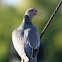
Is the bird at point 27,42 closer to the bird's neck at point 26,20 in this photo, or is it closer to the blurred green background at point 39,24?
the bird's neck at point 26,20

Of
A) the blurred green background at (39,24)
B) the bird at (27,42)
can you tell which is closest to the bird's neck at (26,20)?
the bird at (27,42)

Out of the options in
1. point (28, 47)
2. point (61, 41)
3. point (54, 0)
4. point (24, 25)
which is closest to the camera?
point (28, 47)

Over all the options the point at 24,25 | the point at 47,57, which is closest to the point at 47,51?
the point at 47,57

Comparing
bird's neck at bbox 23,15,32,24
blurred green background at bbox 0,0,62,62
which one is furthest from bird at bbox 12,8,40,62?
blurred green background at bbox 0,0,62,62

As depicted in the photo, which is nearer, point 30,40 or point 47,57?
point 30,40

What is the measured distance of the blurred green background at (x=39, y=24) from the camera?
35.9 ft

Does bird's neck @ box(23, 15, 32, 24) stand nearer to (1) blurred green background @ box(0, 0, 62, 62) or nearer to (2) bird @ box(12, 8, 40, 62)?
(2) bird @ box(12, 8, 40, 62)

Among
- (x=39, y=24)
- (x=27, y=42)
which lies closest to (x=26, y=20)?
(x=27, y=42)

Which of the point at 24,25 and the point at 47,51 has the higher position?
the point at 24,25

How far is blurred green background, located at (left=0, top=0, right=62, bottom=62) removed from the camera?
10.9 meters

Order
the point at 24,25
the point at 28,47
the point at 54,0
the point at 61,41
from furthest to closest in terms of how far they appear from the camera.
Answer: the point at 54,0 → the point at 61,41 → the point at 24,25 → the point at 28,47

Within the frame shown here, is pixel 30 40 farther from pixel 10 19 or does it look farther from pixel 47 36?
pixel 10 19

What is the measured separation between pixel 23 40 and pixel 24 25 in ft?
0.76

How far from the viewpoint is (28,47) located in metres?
2.44
